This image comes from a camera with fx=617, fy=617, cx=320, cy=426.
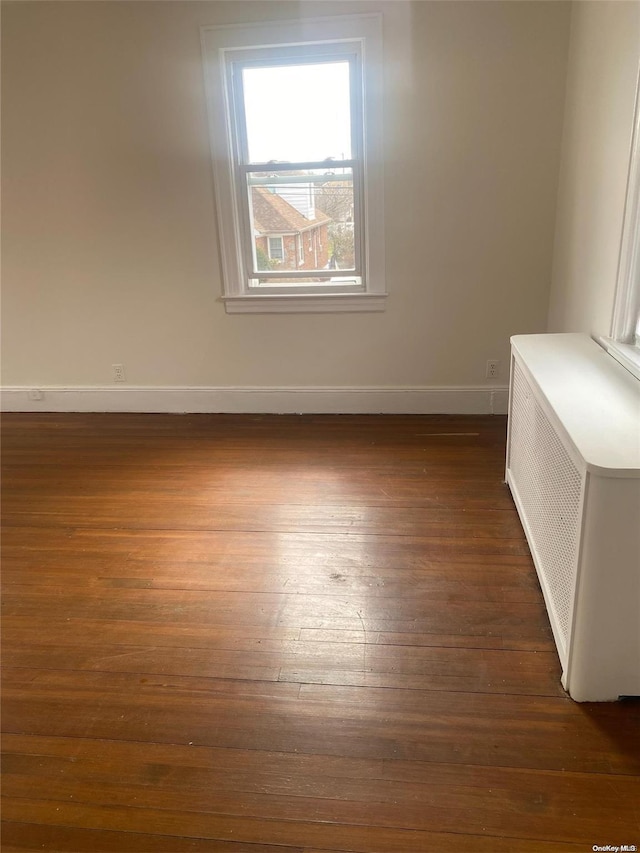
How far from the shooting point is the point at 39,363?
437 cm

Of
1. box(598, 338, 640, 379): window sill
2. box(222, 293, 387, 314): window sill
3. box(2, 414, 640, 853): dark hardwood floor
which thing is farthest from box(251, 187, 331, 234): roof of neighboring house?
box(598, 338, 640, 379): window sill

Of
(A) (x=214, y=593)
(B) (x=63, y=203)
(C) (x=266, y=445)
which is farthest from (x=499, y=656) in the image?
(B) (x=63, y=203)

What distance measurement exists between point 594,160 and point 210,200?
7.14 ft

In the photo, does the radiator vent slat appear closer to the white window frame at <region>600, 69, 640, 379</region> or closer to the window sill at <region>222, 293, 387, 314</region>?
the white window frame at <region>600, 69, 640, 379</region>

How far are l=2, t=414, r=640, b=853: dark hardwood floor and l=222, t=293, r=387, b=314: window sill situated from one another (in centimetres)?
113

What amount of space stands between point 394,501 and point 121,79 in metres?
2.97

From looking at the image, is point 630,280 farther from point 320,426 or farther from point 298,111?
point 298,111

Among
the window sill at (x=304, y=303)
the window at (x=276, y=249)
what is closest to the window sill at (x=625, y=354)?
the window sill at (x=304, y=303)

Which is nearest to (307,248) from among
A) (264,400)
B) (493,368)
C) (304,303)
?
(304,303)

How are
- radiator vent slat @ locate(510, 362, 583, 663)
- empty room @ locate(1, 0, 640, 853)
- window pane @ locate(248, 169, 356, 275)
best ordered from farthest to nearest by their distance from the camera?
window pane @ locate(248, 169, 356, 275) → radiator vent slat @ locate(510, 362, 583, 663) → empty room @ locate(1, 0, 640, 853)

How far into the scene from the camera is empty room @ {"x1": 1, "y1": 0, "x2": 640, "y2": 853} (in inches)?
61.4

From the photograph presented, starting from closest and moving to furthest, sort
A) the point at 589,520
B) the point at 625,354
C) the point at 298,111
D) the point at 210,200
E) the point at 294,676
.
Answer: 1. the point at 589,520
2. the point at 294,676
3. the point at 625,354
4. the point at 298,111
5. the point at 210,200

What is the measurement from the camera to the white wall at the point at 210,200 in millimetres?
3387

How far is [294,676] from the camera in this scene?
6.18 ft
